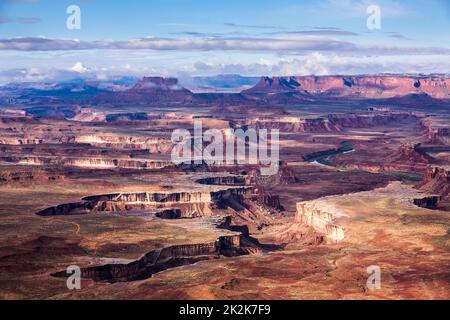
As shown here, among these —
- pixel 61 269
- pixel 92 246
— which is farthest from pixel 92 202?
pixel 61 269

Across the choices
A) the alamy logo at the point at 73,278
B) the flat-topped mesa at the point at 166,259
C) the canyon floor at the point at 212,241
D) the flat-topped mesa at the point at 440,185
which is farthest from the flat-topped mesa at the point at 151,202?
the alamy logo at the point at 73,278

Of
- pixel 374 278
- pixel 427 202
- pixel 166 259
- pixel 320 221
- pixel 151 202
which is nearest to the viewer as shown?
pixel 374 278

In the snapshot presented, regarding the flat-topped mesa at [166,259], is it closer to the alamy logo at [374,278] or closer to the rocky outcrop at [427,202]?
the alamy logo at [374,278]

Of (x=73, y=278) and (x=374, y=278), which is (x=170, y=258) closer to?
(x=73, y=278)

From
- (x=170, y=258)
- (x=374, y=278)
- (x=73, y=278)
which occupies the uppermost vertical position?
(x=73, y=278)

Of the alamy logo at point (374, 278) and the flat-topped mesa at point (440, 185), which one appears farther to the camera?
the flat-topped mesa at point (440, 185)

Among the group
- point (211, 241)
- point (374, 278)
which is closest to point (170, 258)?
point (211, 241)

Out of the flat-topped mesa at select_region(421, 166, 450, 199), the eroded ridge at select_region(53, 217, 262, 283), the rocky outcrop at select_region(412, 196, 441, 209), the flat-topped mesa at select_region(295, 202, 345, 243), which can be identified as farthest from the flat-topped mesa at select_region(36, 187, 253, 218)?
the flat-topped mesa at select_region(421, 166, 450, 199)

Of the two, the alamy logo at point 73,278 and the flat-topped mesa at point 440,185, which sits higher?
the alamy logo at point 73,278
